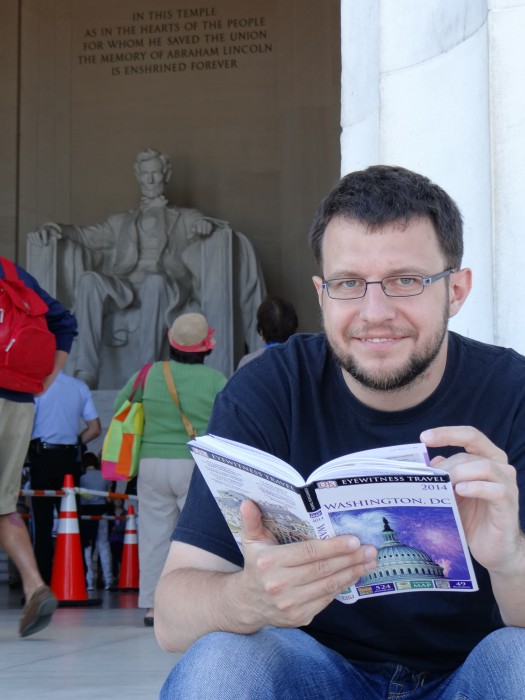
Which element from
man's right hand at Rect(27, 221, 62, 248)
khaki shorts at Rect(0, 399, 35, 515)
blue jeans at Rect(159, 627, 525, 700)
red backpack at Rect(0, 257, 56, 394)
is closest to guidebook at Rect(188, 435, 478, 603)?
blue jeans at Rect(159, 627, 525, 700)

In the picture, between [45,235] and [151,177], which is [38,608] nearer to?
[45,235]

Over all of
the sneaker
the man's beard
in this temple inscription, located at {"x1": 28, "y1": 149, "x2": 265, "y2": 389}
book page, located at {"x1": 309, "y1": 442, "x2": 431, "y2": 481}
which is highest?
in this temple inscription, located at {"x1": 28, "y1": 149, "x2": 265, "y2": 389}

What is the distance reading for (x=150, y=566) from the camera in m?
6.03

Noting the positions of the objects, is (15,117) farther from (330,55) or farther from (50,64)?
(330,55)

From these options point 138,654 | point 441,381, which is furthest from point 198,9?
point 441,381

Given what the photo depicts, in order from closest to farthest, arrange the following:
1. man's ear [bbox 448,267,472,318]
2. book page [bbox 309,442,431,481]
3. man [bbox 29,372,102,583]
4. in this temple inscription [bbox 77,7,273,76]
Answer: book page [bbox 309,442,431,481] → man's ear [bbox 448,267,472,318] → man [bbox 29,372,102,583] → in this temple inscription [bbox 77,7,273,76]

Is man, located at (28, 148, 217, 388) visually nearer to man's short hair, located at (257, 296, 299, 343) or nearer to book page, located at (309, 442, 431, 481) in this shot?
man's short hair, located at (257, 296, 299, 343)

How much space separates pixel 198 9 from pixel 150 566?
37.1 ft

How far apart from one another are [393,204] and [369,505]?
596mm

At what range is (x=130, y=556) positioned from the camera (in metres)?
8.54

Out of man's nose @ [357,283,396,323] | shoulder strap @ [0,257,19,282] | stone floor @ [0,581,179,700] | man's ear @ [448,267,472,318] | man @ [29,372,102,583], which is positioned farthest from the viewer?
man @ [29,372,102,583]

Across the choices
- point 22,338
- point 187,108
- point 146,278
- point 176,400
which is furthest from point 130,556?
point 187,108

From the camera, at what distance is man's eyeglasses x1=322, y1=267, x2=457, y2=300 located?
207cm

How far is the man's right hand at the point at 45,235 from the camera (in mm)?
13523
